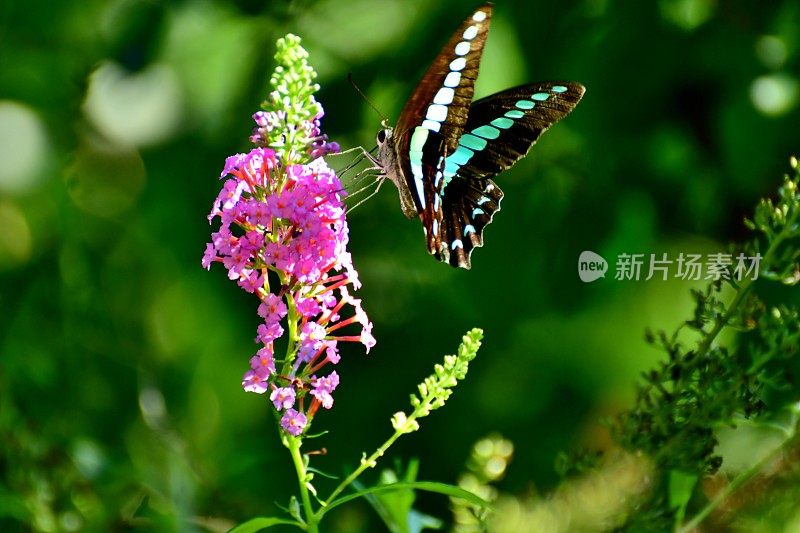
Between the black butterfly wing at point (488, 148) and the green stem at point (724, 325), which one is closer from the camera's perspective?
the green stem at point (724, 325)

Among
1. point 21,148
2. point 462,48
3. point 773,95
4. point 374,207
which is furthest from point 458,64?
point 21,148

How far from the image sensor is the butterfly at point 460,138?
2.97 feet

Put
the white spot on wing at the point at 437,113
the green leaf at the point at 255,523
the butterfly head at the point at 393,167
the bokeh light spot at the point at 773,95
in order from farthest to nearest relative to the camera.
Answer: the bokeh light spot at the point at 773,95 < the butterfly head at the point at 393,167 < the white spot on wing at the point at 437,113 < the green leaf at the point at 255,523

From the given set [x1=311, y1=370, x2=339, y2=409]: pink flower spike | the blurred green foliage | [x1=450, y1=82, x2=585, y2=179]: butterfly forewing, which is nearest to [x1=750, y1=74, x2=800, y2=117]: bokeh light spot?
the blurred green foliage

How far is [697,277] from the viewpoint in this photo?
1.64 m

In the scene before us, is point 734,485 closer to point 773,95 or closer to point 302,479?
point 302,479

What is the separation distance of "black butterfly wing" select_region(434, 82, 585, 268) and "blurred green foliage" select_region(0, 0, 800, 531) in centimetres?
40

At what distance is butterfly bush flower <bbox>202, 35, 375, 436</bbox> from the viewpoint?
0.75 m

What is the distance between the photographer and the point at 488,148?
49.2 inches

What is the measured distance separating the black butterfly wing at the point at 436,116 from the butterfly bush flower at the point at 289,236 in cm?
18

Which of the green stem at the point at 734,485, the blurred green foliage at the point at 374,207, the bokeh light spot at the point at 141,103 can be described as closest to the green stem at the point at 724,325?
the green stem at the point at 734,485

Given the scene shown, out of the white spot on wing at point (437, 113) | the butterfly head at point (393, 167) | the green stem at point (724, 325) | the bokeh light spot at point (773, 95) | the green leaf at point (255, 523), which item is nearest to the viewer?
the green leaf at point (255, 523)

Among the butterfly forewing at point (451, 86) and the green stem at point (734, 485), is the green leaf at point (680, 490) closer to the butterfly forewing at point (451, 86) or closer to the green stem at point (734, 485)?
the green stem at point (734, 485)

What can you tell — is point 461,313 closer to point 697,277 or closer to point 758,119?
point 697,277
